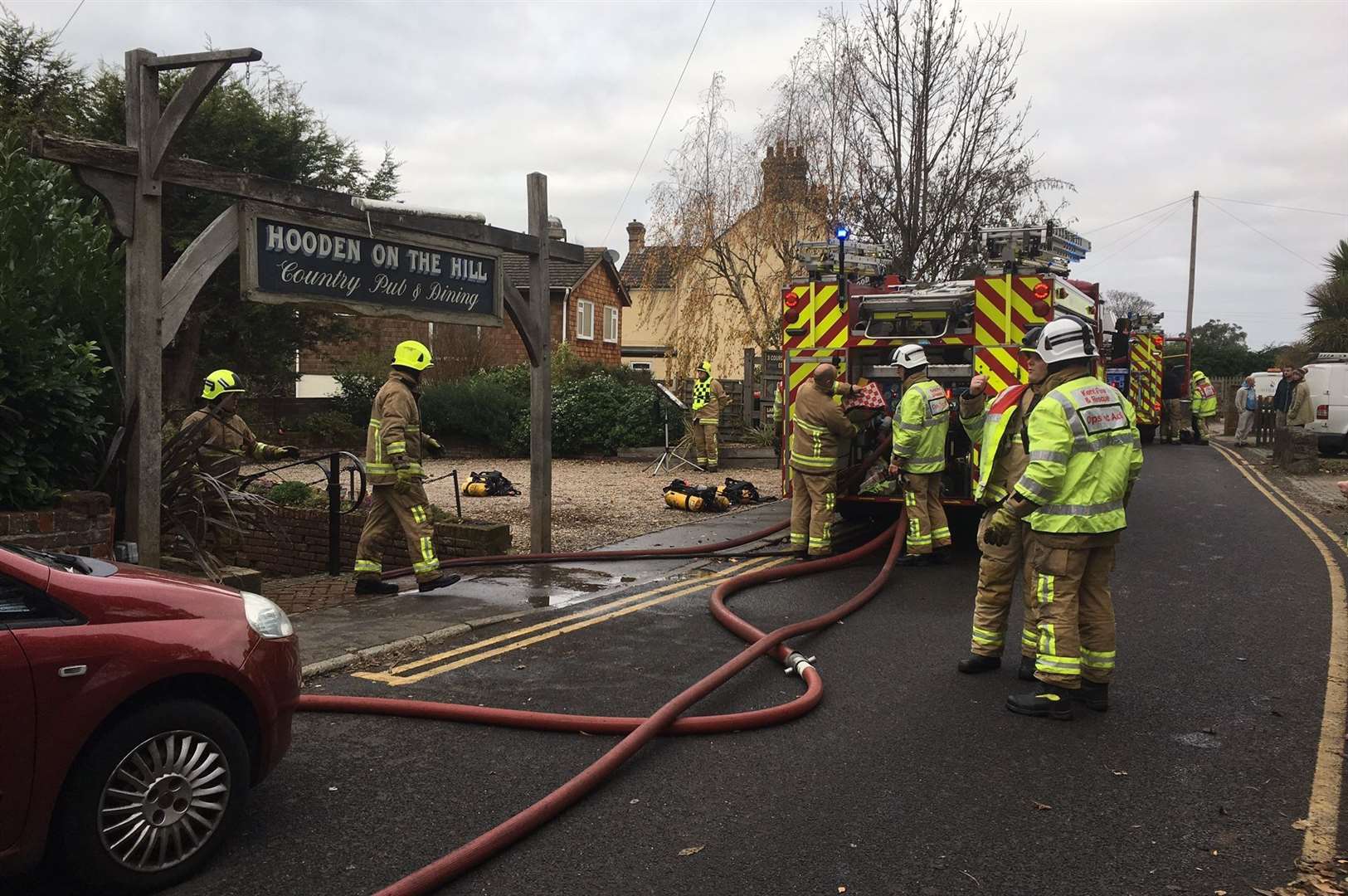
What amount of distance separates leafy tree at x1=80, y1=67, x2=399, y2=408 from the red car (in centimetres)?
1686

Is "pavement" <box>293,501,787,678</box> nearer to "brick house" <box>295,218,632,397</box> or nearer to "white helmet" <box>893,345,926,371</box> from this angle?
"white helmet" <box>893,345,926,371</box>

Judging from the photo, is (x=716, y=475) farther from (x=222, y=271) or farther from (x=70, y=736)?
(x=70, y=736)

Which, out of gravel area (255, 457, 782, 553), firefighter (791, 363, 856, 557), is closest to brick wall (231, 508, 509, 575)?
gravel area (255, 457, 782, 553)

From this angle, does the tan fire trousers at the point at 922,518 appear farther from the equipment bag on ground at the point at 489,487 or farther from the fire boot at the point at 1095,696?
the equipment bag on ground at the point at 489,487

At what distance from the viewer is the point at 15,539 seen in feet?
18.5

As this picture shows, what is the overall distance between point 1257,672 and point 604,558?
531 centimetres

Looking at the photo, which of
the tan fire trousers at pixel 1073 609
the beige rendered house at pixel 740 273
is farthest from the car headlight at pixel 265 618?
the beige rendered house at pixel 740 273

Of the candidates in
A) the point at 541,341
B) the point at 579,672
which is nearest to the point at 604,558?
the point at 541,341

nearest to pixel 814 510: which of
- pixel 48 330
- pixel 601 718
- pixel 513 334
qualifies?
pixel 601 718

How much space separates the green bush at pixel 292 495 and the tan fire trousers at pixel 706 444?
28.8 feet

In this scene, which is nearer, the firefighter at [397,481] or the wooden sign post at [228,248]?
the wooden sign post at [228,248]

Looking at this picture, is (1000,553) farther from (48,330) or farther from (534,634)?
(48,330)

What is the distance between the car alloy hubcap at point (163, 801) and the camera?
327 centimetres

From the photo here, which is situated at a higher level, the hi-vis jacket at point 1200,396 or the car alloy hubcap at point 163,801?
the hi-vis jacket at point 1200,396
